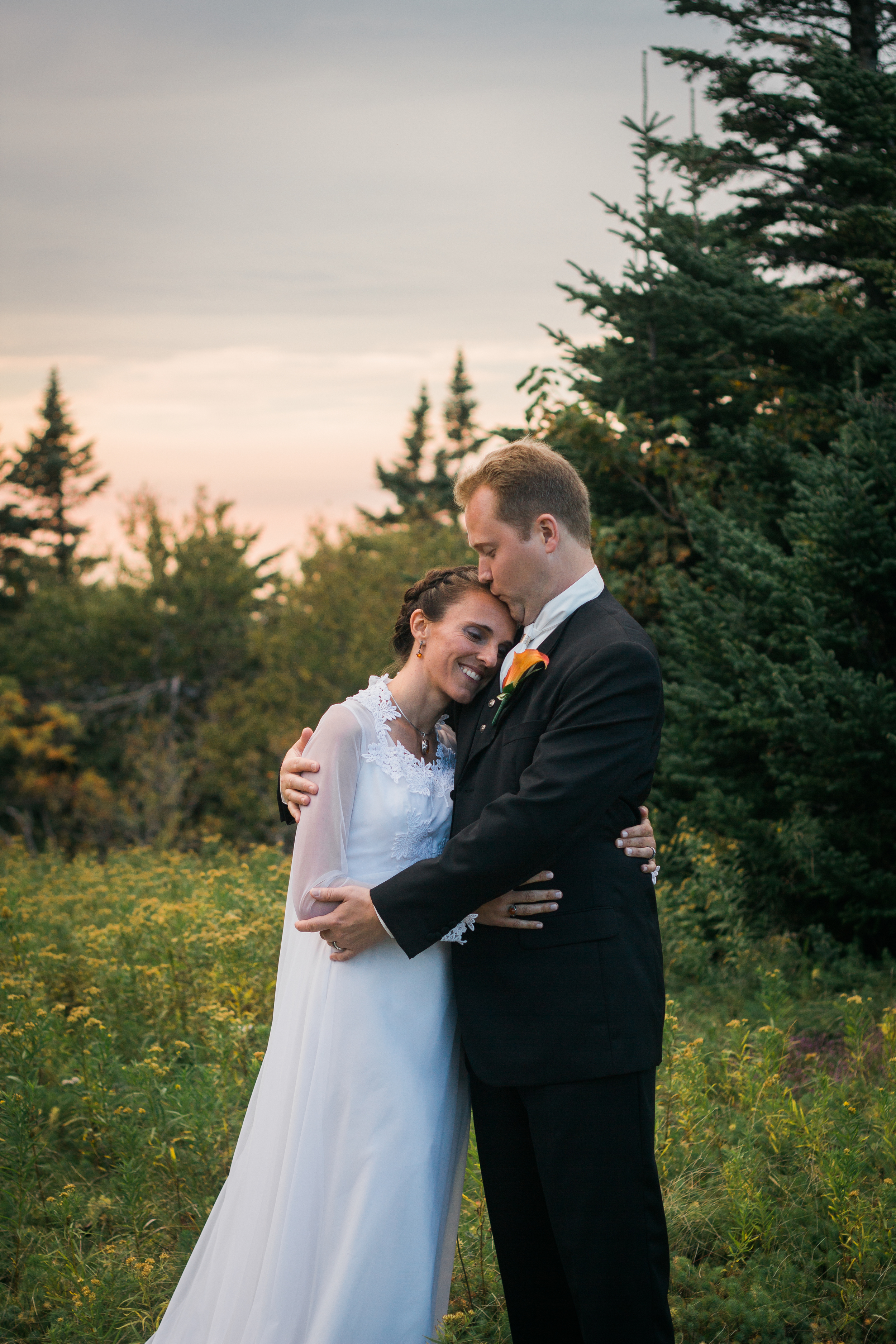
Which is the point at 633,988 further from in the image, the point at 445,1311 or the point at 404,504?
the point at 404,504

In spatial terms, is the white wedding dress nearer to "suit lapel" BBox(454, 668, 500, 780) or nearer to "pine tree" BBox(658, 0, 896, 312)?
"suit lapel" BBox(454, 668, 500, 780)

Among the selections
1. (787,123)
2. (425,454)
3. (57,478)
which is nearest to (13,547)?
(57,478)

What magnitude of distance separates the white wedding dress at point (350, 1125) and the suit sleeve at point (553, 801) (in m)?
0.26

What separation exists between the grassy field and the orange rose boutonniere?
64.2 inches

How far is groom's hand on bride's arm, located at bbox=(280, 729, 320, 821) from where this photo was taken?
8.72 feet

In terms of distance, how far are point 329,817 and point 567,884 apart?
25.9 inches

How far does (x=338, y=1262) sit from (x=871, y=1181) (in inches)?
76.0

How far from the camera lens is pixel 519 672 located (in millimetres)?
2516

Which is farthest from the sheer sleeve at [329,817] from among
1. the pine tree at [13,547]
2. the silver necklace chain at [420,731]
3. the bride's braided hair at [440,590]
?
the pine tree at [13,547]

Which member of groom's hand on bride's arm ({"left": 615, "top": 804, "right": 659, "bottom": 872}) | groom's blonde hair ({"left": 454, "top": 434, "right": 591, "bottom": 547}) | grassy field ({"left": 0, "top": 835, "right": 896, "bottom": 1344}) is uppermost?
groom's blonde hair ({"left": 454, "top": 434, "right": 591, "bottom": 547})

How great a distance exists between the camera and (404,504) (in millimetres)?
41438

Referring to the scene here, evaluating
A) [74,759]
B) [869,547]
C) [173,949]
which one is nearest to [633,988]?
[173,949]

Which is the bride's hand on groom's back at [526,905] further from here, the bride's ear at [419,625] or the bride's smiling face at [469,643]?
the bride's ear at [419,625]

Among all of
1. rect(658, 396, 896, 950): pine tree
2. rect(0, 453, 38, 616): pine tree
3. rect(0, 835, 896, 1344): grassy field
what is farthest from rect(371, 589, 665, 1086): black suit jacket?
rect(0, 453, 38, 616): pine tree
